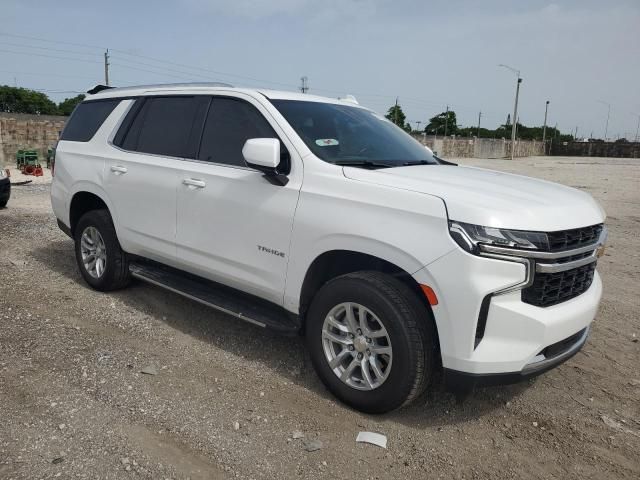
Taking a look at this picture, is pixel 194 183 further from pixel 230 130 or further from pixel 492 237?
pixel 492 237

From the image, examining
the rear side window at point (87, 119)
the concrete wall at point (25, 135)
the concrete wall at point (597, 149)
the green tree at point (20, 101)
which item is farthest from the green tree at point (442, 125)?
the rear side window at point (87, 119)

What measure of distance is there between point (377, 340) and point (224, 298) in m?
1.34

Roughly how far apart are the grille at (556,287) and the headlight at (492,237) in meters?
0.18

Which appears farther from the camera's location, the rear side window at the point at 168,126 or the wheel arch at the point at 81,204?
the wheel arch at the point at 81,204

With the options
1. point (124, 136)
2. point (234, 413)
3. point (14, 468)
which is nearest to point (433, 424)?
point (234, 413)

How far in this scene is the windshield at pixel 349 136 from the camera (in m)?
3.63

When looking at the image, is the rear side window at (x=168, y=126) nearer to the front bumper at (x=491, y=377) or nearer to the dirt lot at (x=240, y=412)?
the dirt lot at (x=240, y=412)

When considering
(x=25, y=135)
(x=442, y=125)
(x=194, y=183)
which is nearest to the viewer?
(x=194, y=183)

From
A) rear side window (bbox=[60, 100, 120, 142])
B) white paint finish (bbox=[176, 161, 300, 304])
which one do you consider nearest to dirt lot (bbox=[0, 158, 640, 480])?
white paint finish (bbox=[176, 161, 300, 304])

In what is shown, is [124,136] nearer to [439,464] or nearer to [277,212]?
[277,212]

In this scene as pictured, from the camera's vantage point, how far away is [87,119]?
17.7ft

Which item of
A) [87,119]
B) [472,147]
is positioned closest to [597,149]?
[472,147]

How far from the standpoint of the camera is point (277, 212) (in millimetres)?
3502

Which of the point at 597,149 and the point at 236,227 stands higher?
the point at 597,149
